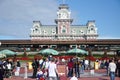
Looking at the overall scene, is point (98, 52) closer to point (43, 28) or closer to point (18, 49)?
point (18, 49)

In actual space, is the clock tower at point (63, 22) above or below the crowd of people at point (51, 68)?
above

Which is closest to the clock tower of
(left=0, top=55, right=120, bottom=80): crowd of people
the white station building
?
the white station building

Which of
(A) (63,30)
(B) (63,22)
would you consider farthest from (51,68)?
(B) (63,22)

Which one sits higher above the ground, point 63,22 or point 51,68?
point 63,22

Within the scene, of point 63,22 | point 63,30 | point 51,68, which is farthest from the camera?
point 63,22

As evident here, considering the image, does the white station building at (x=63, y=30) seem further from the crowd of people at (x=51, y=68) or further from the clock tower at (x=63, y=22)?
the crowd of people at (x=51, y=68)

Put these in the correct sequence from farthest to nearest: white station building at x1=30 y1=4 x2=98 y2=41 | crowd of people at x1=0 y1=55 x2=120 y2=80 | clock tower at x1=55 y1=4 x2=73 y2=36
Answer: white station building at x1=30 y1=4 x2=98 y2=41 < clock tower at x1=55 y1=4 x2=73 y2=36 < crowd of people at x1=0 y1=55 x2=120 y2=80

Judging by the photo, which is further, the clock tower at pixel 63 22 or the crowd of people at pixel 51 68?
the clock tower at pixel 63 22

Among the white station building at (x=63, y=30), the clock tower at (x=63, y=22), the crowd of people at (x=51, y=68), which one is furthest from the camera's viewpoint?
the white station building at (x=63, y=30)

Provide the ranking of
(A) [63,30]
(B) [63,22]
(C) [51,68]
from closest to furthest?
1. (C) [51,68]
2. (A) [63,30]
3. (B) [63,22]

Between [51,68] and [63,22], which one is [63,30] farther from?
[51,68]

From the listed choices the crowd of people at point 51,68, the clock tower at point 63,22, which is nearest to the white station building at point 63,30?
the clock tower at point 63,22

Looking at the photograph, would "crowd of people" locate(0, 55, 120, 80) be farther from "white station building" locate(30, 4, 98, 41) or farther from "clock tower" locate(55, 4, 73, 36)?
"white station building" locate(30, 4, 98, 41)

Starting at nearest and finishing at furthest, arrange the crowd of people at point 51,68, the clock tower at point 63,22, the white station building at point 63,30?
the crowd of people at point 51,68 < the clock tower at point 63,22 < the white station building at point 63,30
